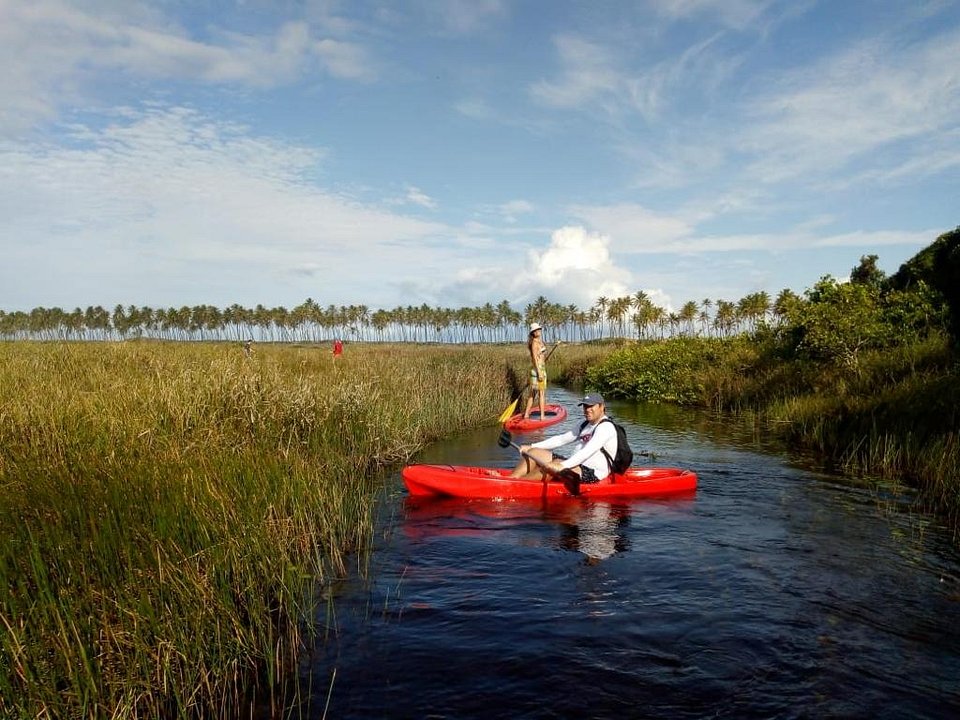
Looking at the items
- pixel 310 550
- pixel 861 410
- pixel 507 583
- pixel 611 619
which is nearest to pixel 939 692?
pixel 611 619

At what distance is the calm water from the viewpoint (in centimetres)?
476

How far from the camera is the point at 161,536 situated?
15.9 feet

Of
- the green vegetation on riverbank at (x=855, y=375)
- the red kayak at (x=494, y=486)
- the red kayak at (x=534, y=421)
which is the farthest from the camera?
the red kayak at (x=534, y=421)

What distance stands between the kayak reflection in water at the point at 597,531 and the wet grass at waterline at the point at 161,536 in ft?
9.43

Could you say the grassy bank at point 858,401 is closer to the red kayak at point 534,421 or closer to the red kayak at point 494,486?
the red kayak at point 494,486

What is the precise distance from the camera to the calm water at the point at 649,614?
15.6 ft

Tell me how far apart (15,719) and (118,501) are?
6.43 feet

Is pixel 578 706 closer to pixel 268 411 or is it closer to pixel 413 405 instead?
pixel 268 411

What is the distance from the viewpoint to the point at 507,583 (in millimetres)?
6969

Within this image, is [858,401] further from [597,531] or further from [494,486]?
[494,486]

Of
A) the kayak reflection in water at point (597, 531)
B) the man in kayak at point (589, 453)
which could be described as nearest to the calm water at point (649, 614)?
the kayak reflection in water at point (597, 531)

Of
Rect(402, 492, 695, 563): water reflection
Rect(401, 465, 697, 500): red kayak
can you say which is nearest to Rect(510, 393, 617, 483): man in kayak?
Rect(401, 465, 697, 500): red kayak

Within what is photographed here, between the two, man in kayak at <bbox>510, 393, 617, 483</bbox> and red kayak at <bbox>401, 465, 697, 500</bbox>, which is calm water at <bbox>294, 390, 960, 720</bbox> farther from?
man in kayak at <bbox>510, 393, 617, 483</bbox>

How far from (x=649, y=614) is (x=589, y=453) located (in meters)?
3.81
